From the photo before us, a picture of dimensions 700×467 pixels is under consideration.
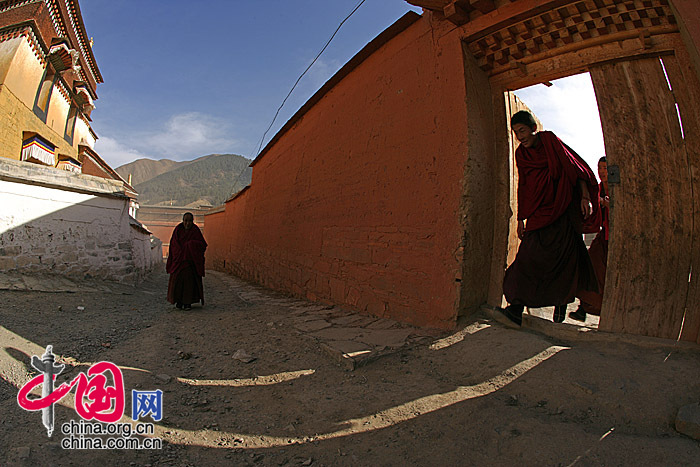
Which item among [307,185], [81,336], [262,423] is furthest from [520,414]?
[307,185]

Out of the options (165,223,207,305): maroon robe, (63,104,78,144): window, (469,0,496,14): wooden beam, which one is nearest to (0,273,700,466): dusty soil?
(165,223,207,305): maroon robe

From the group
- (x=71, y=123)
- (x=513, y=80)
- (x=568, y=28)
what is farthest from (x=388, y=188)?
(x=71, y=123)

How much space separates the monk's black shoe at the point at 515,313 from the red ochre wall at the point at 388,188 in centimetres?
43

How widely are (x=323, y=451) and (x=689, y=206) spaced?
9.09 feet

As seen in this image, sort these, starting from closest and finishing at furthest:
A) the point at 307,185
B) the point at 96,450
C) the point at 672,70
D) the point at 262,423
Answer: the point at 96,450, the point at 262,423, the point at 672,70, the point at 307,185

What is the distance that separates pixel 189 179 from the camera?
69.6m

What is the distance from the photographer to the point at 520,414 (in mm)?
1730

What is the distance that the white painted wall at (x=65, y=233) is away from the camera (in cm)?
468

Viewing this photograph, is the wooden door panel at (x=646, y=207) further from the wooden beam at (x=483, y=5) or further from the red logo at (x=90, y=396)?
the red logo at (x=90, y=396)

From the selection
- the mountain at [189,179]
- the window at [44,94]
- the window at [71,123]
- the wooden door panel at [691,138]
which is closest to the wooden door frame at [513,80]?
the wooden door panel at [691,138]

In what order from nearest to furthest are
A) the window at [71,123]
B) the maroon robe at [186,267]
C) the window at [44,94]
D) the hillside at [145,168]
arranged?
the maroon robe at [186,267] → the window at [44,94] → the window at [71,123] → the hillside at [145,168]

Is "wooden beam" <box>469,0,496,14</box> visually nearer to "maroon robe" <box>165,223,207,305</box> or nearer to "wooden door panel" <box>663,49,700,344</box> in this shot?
"wooden door panel" <box>663,49,700,344</box>

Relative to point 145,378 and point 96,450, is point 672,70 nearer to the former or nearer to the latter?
point 96,450

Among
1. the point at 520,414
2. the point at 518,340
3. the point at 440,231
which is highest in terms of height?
the point at 440,231
